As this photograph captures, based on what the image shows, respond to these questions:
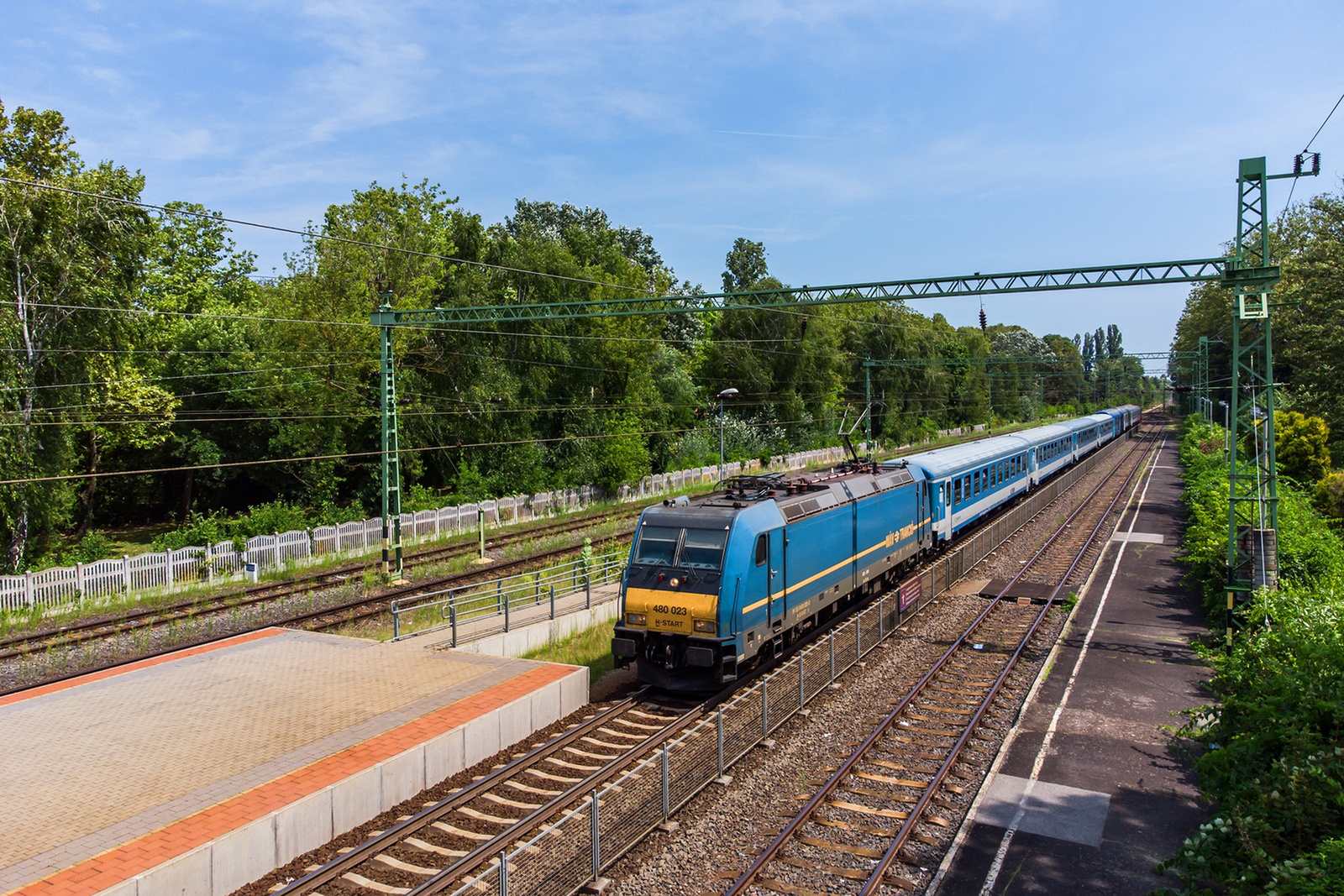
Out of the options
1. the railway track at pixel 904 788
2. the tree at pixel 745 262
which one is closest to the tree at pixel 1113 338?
the tree at pixel 745 262

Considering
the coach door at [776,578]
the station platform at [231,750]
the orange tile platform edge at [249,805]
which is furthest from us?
the coach door at [776,578]

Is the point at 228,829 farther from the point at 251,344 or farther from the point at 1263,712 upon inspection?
the point at 251,344

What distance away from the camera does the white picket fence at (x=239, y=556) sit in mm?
21016

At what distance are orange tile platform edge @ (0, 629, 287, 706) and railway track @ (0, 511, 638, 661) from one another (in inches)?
85.9

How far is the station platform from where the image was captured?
7.96 meters

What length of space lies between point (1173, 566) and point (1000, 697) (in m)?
14.4

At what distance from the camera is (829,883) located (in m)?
8.66

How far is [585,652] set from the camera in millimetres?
17266

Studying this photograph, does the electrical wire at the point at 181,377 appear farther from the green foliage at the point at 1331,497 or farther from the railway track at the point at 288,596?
the green foliage at the point at 1331,497

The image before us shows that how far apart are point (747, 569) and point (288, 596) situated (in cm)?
1496

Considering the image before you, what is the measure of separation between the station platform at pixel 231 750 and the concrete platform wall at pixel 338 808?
0.06 feet

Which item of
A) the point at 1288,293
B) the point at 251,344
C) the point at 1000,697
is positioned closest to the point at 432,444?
the point at 251,344

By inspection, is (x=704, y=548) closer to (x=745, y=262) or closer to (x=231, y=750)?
(x=231, y=750)

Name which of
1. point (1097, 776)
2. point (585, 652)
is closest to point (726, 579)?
point (585, 652)
